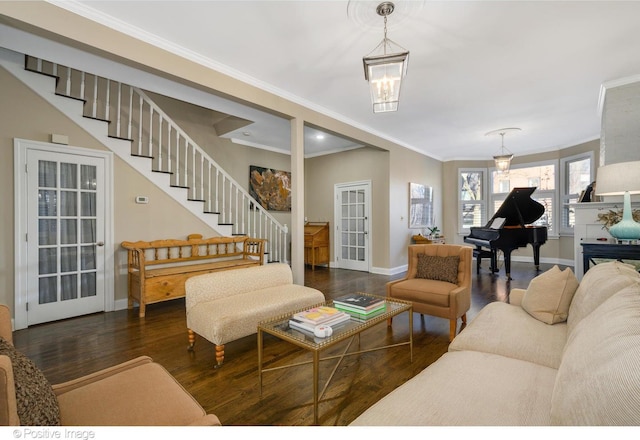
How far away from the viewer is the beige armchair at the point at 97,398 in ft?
2.61

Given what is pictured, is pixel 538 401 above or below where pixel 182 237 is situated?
below

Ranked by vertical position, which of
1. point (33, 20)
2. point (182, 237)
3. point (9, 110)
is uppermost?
point (33, 20)

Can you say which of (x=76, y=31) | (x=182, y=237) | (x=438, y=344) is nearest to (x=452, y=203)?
(x=438, y=344)

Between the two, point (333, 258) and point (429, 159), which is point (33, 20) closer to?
point (333, 258)

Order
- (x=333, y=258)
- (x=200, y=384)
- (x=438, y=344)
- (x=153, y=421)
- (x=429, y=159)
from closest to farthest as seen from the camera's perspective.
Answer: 1. (x=153, y=421)
2. (x=200, y=384)
3. (x=438, y=344)
4. (x=333, y=258)
5. (x=429, y=159)

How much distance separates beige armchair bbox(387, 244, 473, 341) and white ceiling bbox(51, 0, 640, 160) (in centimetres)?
204

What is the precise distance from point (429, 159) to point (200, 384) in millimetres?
7101

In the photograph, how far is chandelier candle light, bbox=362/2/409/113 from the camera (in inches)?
81.7

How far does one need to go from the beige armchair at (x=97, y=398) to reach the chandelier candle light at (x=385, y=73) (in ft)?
7.30

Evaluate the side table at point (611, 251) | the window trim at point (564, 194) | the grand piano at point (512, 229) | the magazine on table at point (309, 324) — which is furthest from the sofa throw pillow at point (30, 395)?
the window trim at point (564, 194)

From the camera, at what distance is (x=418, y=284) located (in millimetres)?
3047

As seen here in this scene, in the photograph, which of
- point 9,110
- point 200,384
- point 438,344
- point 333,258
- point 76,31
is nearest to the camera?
point 200,384

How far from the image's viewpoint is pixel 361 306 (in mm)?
2197

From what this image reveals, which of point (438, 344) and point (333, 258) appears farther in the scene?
point (333, 258)
